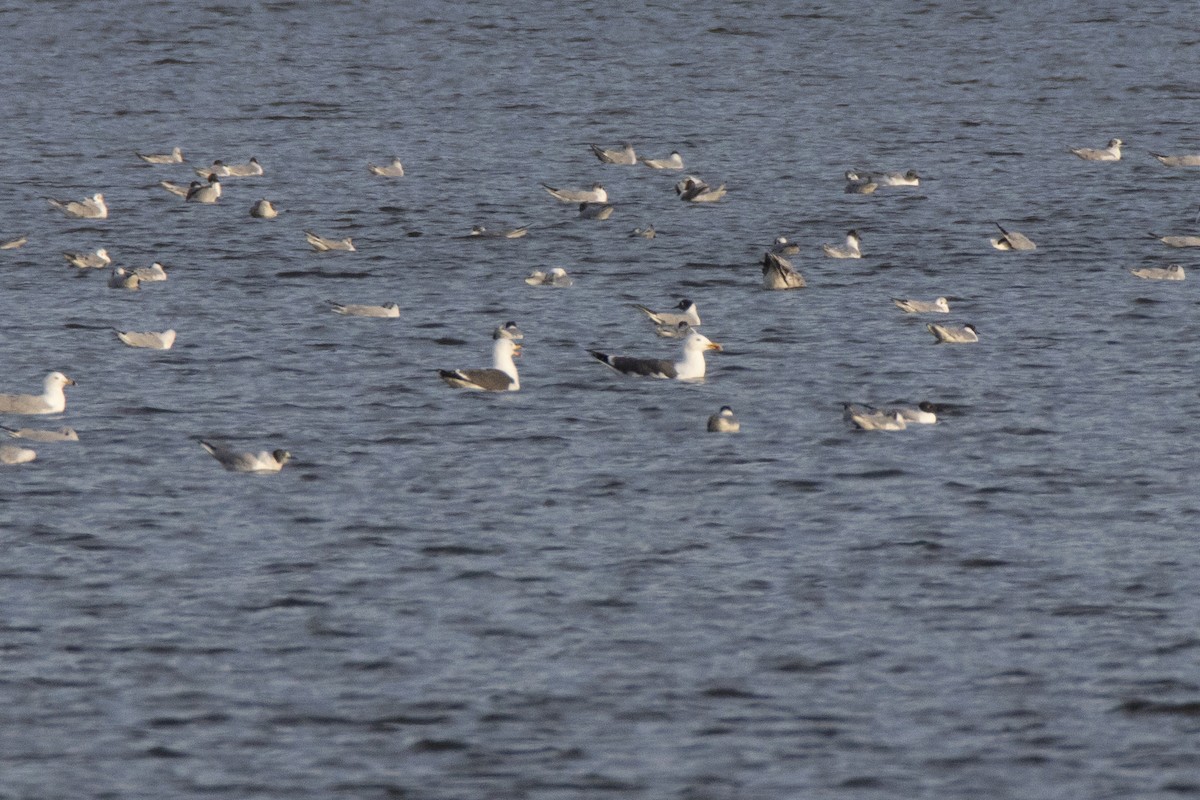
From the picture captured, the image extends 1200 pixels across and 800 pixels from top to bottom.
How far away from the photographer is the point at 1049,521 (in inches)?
868

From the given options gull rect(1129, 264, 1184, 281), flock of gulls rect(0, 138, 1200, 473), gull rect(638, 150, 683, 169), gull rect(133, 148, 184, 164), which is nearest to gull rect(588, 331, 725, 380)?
flock of gulls rect(0, 138, 1200, 473)

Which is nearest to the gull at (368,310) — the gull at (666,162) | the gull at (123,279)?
the gull at (123,279)

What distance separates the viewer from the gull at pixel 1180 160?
163 ft

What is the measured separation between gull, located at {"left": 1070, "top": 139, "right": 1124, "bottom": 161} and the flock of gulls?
0.07ft

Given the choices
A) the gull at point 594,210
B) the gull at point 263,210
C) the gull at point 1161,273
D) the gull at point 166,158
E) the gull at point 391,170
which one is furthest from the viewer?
the gull at point 166,158

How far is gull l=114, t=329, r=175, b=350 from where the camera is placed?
30922 mm

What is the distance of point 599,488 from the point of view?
23562mm

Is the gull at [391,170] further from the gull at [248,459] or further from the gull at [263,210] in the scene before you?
the gull at [248,459]

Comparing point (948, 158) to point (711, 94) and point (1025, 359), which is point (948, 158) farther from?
point (1025, 359)

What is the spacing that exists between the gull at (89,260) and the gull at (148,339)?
6426mm

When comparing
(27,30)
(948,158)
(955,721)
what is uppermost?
(955,721)

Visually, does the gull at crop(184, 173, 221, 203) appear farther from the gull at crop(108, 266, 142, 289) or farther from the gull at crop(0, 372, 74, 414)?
the gull at crop(0, 372, 74, 414)

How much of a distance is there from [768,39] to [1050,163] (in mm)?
22768

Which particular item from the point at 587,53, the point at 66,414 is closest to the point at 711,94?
the point at 587,53
